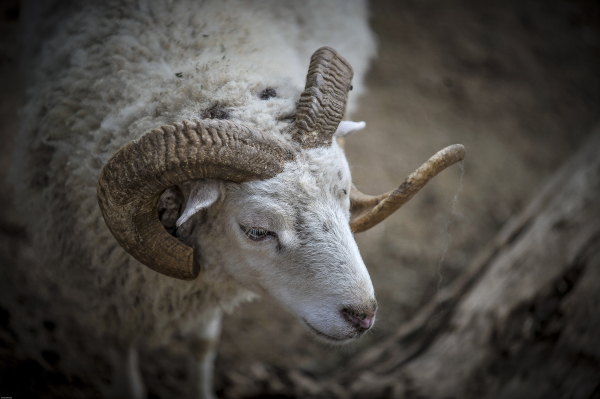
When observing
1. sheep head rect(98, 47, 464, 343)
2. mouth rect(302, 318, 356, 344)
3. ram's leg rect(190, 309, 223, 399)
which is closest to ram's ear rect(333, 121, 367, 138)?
sheep head rect(98, 47, 464, 343)

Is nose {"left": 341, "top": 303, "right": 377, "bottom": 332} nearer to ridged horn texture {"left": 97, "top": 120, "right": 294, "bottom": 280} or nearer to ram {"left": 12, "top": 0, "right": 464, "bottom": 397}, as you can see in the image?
ram {"left": 12, "top": 0, "right": 464, "bottom": 397}

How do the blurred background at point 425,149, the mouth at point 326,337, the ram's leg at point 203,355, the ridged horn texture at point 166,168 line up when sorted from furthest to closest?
1. the blurred background at point 425,149
2. the ram's leg at point 203,355
3. the mouth at point 326,337
4. the ridged horn texture at point 166,168

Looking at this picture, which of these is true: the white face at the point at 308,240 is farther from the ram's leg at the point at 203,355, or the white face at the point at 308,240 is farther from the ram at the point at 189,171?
the ram's leg at the point at 203,355

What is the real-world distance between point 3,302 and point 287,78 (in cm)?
358

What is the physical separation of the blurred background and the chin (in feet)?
4.26

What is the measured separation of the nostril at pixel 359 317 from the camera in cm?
184

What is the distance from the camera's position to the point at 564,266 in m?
2.99

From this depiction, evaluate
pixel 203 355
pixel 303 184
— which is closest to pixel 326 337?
pixel 303 184

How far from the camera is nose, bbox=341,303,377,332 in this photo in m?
1.83

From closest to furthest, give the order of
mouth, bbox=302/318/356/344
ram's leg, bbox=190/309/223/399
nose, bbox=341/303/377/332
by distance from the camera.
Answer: nose, bbox=341/303/377/332
mouth, bbox=302/318/356/344
ram's leg, bbox=190/309/223/399

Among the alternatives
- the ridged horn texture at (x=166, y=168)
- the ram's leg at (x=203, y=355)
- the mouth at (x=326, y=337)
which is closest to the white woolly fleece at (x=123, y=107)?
the ridged horn texture at (x=166, y=168)

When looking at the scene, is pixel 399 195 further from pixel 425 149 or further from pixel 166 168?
pixel 425 149

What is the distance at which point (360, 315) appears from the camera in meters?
1.84

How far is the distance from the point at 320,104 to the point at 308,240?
0.65 meters
